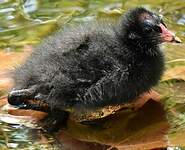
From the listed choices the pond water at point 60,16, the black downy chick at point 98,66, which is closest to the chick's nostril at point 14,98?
the black downy chick at point 98,66

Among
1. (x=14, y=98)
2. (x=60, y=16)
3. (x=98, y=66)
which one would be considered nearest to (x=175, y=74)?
(x=98, y=66)

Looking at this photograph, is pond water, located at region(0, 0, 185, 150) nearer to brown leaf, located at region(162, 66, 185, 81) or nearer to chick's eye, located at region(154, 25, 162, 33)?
brown leaf, located at region(162, 66, 185, 81)

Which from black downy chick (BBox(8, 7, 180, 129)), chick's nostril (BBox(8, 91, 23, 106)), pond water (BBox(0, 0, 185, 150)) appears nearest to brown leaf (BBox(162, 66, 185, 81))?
pond water (BBox(0, 0, 185, 150))

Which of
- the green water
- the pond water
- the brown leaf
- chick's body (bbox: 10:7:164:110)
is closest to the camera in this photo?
chick's body (bbox: 10:7:164:110)

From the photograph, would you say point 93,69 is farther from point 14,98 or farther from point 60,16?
point 60,16

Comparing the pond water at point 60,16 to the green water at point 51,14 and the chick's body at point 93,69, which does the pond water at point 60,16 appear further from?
the chick's body at point 93,69

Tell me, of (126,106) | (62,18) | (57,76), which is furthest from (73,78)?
(62,18)

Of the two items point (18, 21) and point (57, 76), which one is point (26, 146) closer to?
point (57, 76)
